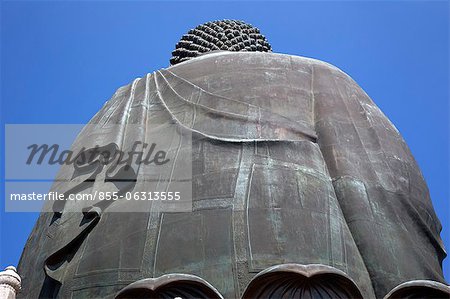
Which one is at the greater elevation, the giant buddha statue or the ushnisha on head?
the ushnisha on head

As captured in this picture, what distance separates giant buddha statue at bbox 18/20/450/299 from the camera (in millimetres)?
8789

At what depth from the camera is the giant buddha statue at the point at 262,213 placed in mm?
8789

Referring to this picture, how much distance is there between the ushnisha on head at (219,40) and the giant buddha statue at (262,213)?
144 centimetres

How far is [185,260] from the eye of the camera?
354 inches

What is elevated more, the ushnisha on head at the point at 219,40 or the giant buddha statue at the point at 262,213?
the ushnisha on head at the point at 219,40

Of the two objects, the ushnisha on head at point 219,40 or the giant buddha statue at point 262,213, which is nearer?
the giant buddha statue at point 262,213

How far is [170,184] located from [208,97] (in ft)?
4.92

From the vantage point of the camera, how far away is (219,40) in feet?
43.5

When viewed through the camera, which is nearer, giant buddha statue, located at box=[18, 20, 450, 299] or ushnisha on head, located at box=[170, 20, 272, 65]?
giant buddha statue, located at box=[18, 20, 450, 299]

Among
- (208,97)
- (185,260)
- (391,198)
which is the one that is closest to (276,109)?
(208,97)

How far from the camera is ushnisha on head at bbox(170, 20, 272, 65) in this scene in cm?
1319

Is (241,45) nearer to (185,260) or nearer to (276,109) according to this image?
(276,109)

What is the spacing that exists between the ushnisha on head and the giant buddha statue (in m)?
1.44

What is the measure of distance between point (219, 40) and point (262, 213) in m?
4.50
